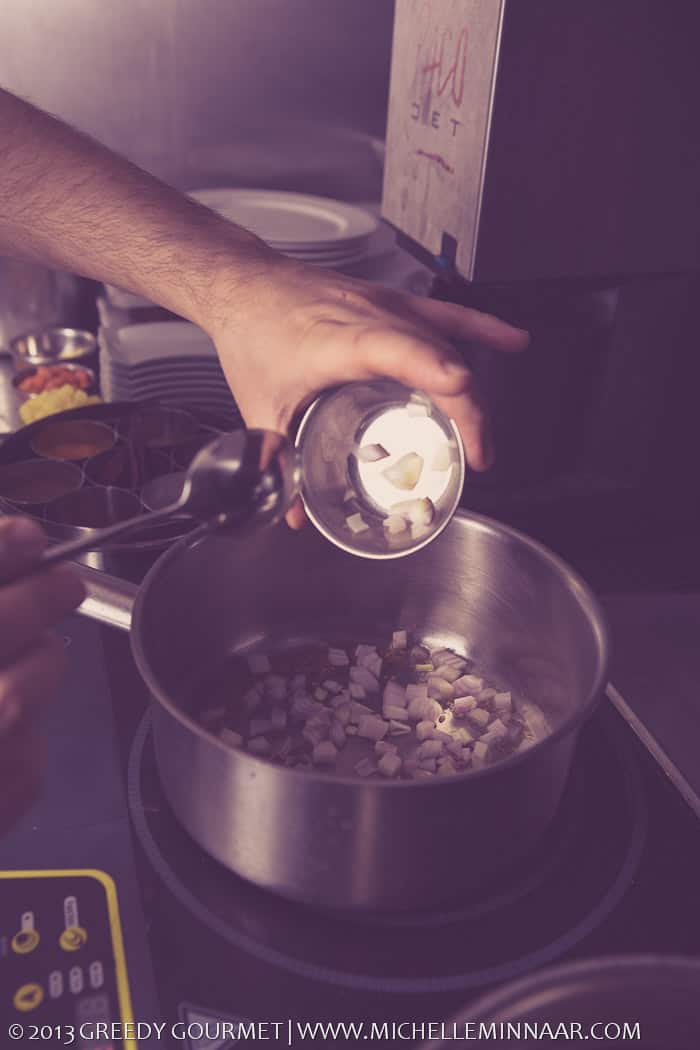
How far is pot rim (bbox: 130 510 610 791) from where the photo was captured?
463 mm

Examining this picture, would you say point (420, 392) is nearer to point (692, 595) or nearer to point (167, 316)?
point (692, 595)

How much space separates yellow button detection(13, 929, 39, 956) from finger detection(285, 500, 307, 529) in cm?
31

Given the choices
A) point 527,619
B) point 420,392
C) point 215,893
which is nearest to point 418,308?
point 420,392

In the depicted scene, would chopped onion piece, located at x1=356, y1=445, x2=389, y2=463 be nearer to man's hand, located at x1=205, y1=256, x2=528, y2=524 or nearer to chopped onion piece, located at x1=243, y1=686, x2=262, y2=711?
man's hand, located at x1=205, y1=256, x2=528, y2=524

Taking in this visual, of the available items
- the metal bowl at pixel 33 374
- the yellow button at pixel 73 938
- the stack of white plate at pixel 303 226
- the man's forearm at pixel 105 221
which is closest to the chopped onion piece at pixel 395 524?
the man's forearm at pixel 105 221

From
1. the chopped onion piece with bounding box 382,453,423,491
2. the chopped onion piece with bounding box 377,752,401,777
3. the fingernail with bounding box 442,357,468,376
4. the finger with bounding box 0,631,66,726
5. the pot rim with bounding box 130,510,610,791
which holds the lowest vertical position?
the chopped onion piece with bounding box 377,752,401,777

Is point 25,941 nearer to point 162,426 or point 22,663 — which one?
point 22,663

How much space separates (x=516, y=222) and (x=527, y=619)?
318 mm

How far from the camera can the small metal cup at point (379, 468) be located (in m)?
0.64

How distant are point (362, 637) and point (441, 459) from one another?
0.25m

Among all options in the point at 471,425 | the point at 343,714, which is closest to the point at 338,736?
the point at 343,714

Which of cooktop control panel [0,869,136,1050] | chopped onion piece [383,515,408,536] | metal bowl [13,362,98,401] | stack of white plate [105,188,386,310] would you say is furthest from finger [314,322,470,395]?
metal bowl [13,362,98,401]

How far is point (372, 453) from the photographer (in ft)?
2.13

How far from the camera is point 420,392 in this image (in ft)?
2.10
